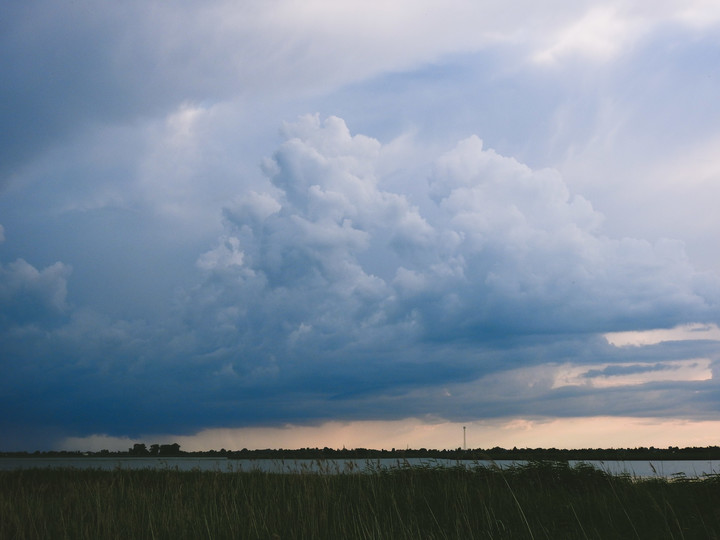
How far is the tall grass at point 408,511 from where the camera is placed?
12.9 m

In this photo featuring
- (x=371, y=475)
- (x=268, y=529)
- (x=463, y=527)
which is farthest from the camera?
(x=371, y=475)

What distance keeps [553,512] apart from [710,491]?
5339mm

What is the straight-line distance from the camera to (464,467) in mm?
23531

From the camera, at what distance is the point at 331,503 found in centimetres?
1639

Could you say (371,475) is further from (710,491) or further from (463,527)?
(710,491)

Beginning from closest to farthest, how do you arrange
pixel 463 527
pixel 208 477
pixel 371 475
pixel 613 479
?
pixel 463 527, pixel 613 479, pixel 371 475, pixel 208 477

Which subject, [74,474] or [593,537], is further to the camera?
[74,474]

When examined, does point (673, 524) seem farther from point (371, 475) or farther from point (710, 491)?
point (371, 475)

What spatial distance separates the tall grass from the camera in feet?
42.3

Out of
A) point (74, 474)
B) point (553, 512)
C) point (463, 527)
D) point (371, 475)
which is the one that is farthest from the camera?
point (74, 474)

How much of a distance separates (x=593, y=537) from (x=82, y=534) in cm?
1175

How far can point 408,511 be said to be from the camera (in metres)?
16.2

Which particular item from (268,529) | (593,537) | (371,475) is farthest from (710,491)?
(268,529)

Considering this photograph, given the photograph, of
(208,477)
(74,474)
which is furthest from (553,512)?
(74,474)
